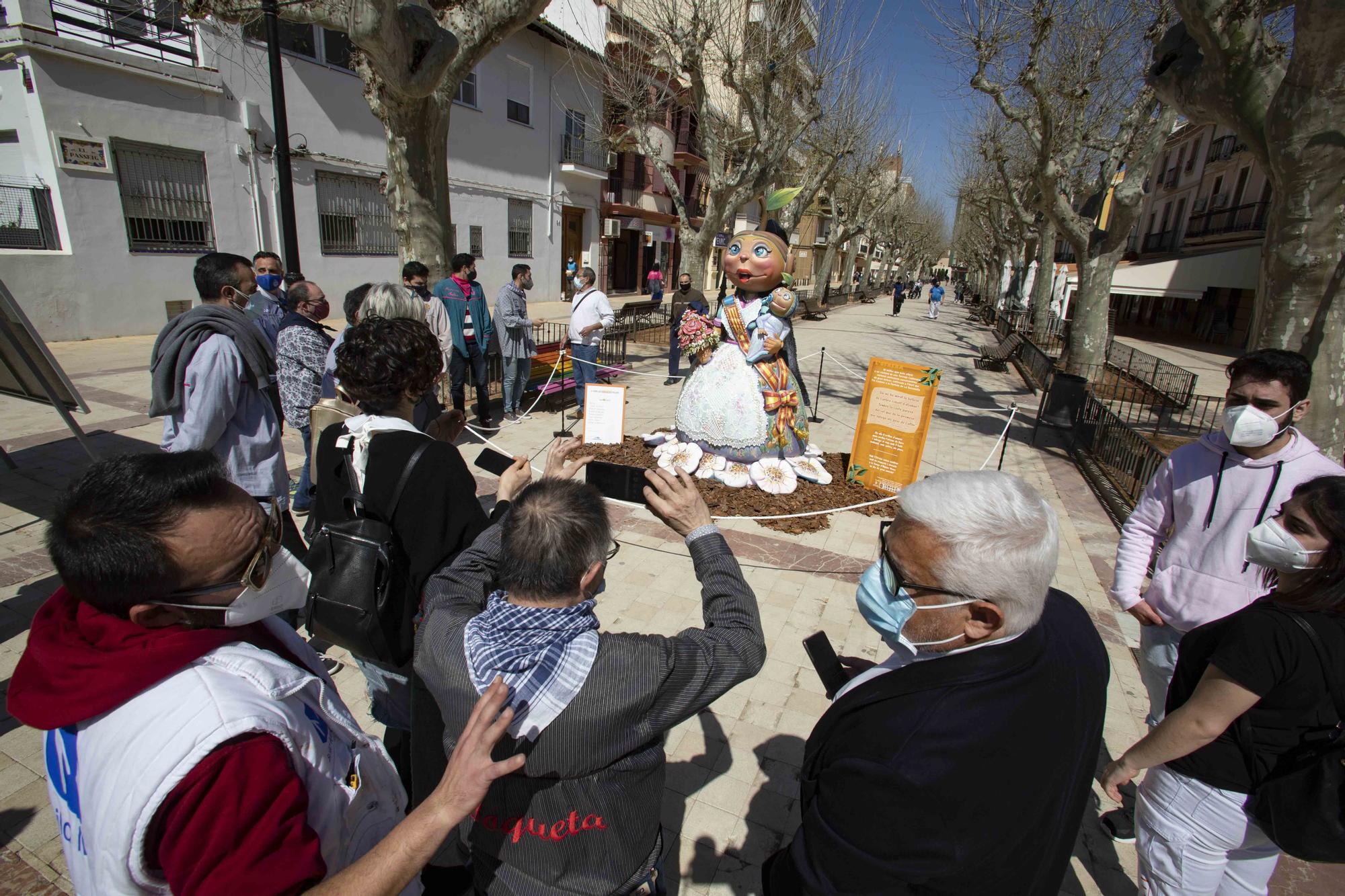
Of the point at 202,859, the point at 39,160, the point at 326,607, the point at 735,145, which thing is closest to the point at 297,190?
the point at 39,160

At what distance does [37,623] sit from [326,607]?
83cm

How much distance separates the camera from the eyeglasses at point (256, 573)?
121 centimetres

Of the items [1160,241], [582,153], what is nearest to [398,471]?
[582,153]

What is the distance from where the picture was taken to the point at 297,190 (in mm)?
14500

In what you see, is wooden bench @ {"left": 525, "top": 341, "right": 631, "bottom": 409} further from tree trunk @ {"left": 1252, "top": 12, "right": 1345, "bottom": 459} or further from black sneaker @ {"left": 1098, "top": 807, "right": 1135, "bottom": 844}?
black sneaker @ {"left": 1098, "top": 807, "right": 1135, "bottom": 844}

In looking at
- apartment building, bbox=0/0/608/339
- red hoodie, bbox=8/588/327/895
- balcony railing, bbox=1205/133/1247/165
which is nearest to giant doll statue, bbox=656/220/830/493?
red hoodie, bbox=8/588/327/895

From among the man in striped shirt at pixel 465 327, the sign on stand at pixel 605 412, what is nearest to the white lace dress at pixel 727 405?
the sign on stand at pixel 605 412

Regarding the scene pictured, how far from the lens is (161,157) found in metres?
12.2

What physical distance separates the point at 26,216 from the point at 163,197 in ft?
6.92

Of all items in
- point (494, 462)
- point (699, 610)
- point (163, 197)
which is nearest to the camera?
point (494, 462)

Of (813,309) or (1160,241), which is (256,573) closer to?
(813,309)

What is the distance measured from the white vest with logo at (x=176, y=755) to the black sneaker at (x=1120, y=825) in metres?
3.03

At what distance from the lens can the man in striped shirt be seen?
7254 mm

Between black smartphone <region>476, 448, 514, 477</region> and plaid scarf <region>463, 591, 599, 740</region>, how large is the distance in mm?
1033
